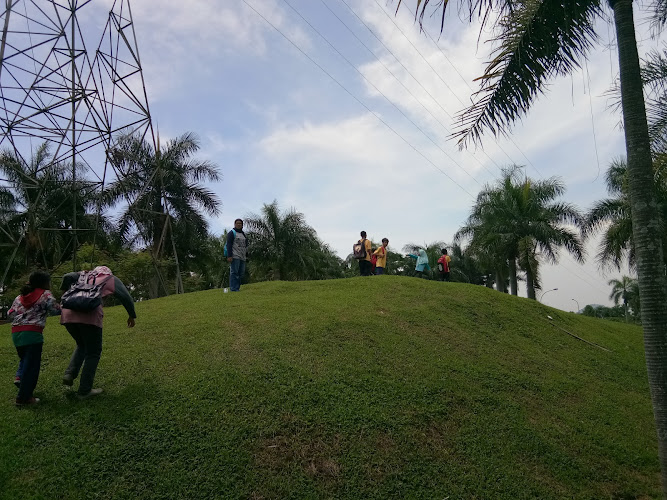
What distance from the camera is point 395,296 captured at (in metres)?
11.8

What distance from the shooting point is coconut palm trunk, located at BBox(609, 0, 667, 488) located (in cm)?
491

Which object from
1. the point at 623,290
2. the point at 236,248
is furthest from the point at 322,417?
the point at 623,290

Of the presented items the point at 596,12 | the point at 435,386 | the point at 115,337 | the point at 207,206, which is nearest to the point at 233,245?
the point at 115,337

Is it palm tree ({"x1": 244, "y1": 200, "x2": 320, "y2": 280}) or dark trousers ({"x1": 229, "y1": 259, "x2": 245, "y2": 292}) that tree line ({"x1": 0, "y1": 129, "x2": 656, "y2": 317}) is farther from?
dark trousers ({"x1": 229, "y1": 259, "x2": 245, "y2": 292})

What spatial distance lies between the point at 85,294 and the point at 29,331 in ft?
2.50

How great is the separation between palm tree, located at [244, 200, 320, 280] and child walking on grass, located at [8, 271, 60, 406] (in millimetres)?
22536

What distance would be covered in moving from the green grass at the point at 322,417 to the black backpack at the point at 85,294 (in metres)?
1.20

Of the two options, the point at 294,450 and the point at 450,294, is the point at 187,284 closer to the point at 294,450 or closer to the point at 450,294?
the point at 450,294

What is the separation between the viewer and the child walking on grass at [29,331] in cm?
546

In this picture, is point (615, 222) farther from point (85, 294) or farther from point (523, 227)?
point (85, 294)

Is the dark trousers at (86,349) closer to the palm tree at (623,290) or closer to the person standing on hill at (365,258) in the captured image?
the person standing on hill at (365,258)

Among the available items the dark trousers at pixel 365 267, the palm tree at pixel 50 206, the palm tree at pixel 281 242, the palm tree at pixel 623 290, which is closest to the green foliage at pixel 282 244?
the palm tree at pixel 281 242

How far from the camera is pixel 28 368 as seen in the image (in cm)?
541

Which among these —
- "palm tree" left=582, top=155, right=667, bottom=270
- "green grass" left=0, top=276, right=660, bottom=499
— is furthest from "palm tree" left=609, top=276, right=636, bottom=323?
"green grass" left=0, top=276, right=660, bottom=499
